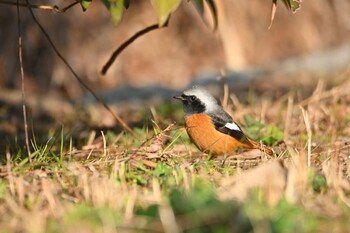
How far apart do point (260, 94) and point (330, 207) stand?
7.09m

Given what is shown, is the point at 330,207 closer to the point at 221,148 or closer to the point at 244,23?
the point at 221,148

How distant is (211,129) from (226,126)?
143 millimetres

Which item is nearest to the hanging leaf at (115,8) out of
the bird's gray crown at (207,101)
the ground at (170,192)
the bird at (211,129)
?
the ground at (170,192)

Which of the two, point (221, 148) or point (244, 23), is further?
point (244, 23)

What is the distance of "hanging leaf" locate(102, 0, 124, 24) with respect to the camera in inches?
165

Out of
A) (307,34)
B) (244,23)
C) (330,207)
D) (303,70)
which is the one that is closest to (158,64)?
(244,23)

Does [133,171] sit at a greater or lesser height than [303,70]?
greater

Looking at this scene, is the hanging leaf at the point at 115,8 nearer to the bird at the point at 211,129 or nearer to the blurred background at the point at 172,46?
the bird at the point at 211,129

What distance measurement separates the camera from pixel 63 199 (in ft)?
14.9

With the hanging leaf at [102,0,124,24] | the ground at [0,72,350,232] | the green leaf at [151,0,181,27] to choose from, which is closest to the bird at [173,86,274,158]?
the ground at [0,72,350,232]

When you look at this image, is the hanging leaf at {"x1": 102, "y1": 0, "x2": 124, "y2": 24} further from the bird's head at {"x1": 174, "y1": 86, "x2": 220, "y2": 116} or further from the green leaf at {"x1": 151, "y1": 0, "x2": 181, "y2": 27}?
the bird's head at {"x1": 174, "y1": 86, "x2": 220, "y2": 116}

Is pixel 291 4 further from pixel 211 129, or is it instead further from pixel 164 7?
pixel 211 129

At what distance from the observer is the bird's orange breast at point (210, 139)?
6.52m

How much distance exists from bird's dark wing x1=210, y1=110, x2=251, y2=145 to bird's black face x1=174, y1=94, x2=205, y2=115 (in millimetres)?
169
